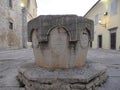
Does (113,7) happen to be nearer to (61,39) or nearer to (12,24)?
(12,24)

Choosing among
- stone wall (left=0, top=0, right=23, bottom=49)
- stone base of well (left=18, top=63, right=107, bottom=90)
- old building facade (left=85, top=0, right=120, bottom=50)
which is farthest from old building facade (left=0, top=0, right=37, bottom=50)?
stone base of well (left=18, top=63, right=107, bottom=90)

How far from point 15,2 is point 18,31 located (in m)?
3.28

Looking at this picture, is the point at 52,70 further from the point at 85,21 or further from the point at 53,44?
the point at 85,21

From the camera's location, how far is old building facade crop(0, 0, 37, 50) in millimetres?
15541

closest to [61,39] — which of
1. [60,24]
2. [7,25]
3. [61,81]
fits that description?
[60,24]

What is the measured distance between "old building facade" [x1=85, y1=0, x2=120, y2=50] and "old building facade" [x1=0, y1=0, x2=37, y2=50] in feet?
29.3

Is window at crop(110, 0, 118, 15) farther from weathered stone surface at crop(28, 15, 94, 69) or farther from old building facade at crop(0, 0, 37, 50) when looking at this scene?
weathered stone surface at crop(28, 15, 94, 69)

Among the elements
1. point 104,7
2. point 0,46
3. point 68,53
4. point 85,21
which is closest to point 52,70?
point 68,53

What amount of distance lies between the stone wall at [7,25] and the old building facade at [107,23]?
9.13m

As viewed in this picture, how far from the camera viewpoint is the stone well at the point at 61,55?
251cm

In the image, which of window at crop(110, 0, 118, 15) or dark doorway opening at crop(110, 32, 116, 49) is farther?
dark doorway opening at crop(110, 32, 116, 49)

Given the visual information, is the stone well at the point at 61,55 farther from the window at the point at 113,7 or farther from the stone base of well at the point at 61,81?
the window at the point at 113,7

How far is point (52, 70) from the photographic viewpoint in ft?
9.70

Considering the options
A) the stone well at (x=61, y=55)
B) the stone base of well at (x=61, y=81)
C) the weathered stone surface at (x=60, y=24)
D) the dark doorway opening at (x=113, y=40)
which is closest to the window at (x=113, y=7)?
the dark doorway opening at (x=113, y=40)
